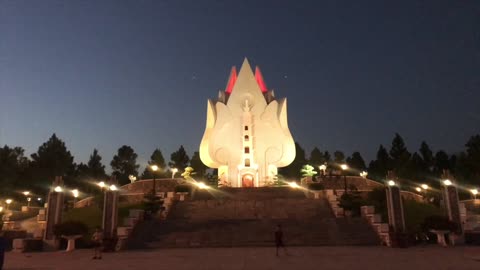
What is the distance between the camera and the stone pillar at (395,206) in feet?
53.2

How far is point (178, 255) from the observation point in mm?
13859

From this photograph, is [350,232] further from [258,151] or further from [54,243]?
[258,151]

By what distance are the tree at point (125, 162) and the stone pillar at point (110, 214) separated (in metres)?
46.1

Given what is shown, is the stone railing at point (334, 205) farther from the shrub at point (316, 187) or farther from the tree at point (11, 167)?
the tree at point (11, 167)

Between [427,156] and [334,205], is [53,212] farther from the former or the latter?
[427,156]

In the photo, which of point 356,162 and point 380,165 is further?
point 356,162

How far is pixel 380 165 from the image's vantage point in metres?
62.4


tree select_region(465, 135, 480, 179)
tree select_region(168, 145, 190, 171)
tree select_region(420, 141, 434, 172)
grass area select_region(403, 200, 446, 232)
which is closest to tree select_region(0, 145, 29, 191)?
A: tree select_region(168, 145, 190, 171)

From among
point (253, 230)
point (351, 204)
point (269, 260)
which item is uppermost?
point (351, 204)

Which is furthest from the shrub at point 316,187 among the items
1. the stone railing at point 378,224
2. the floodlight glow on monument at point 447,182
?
the floodlight glow on monument at point 447,182

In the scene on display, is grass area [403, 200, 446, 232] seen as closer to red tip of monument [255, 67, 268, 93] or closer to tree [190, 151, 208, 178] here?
red tip of monument [255, 67, 268, 93]

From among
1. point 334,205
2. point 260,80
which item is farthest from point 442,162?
point 334,205

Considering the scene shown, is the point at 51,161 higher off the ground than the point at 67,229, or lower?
higher

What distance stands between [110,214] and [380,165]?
177ft
